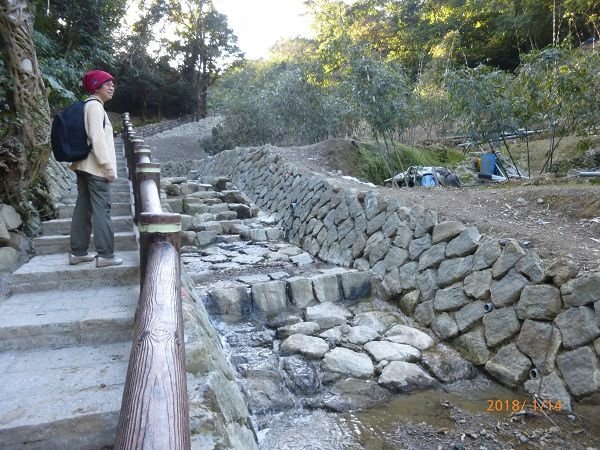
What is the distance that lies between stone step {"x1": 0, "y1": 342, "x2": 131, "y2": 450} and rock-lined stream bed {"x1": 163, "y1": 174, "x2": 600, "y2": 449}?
1519 millimetres

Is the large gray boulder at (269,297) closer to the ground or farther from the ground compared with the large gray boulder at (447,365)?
farther from the ground

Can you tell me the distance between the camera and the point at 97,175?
3.11 m

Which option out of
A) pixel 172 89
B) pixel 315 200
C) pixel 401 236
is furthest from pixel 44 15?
pixel 172 89

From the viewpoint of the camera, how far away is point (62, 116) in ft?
9.98

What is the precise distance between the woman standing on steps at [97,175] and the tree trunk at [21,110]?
881 millimetres

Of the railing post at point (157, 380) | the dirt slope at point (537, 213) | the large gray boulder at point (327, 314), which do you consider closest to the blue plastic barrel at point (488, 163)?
the dirt slope at point (537, 213)

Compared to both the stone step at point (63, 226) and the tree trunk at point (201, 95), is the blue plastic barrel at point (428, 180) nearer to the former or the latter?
the stone step at point (63, 226)

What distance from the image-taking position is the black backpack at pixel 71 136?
3025mm

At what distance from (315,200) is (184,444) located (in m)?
7.49

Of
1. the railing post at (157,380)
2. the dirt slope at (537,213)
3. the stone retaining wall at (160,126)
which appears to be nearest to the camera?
the railing post at (157,380)

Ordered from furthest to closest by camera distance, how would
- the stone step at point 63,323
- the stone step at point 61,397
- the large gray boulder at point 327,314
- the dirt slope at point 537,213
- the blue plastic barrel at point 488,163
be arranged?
the blue plastic barrel at point 488,163, the large gray boulder at point 327,314, the dirt slope at point 537,213, the stone step at point 63,323, the stone step at point 61,397

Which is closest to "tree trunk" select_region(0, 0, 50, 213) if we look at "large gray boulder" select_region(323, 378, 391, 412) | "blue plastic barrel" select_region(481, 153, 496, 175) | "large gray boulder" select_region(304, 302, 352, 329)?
"large gray boulder" select_region(304, 302, 352, 329)

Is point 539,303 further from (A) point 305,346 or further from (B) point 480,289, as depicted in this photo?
(A) point 305,346
